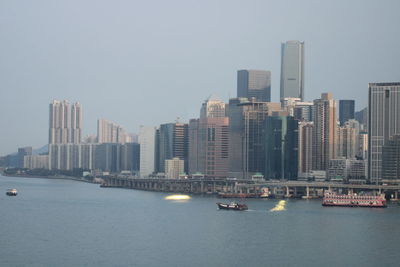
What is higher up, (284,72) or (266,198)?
(284,72)

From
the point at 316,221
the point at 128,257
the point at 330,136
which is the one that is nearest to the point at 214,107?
the point at 330,136

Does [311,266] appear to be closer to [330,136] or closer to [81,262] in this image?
[81,262]

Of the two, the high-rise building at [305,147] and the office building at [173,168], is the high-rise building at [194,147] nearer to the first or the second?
the office building at [173,168]

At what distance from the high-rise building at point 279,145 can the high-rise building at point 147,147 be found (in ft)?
113

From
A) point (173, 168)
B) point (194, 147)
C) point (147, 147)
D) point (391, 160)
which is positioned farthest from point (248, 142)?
point (147, 147)

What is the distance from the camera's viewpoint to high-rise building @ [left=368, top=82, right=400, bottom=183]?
416ft

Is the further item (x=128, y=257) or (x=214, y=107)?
(x=214, y=107)

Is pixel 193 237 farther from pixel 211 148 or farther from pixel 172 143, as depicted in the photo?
pixel 172 143

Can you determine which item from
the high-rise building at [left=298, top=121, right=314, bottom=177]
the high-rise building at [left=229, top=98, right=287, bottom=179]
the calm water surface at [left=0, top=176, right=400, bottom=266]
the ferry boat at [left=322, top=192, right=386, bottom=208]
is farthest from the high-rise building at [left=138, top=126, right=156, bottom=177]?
the calm water surface at [left=0, top=176, right=400, bottom=266]

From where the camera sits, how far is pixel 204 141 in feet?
493

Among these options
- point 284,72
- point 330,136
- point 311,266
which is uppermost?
point 284,72

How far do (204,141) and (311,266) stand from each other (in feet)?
355

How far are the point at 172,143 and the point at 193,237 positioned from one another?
112 meters

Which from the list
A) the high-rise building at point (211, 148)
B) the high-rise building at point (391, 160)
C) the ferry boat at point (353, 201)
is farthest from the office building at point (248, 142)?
the ferry boat at point (353, 201)
